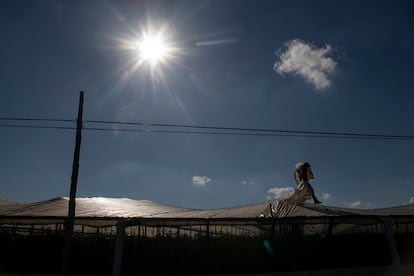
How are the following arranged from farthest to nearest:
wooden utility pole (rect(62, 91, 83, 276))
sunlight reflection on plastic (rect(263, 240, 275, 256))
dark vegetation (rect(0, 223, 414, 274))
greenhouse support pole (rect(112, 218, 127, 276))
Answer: sunlight reflection on plastic (rect(263, 240, 275, 256))
dark vegetation (rect(0, 223, 414, 274))
greenhouse support pole (rect(112, 218, 127, 276))
wooden utility pole (rect(62, 91, 83, 276))

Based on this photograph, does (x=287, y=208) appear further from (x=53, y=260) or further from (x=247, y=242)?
(x=53, y=260)

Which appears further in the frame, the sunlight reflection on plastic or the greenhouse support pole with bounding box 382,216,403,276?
the sunlight reflection on plastic

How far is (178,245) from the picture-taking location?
12.0m

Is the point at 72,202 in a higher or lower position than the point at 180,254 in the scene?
higher

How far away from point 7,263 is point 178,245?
18.9ft

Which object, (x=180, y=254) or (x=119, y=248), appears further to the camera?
(x=180, y=254)

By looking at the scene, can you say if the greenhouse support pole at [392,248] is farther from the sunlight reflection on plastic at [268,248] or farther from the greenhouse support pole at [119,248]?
the greenhouse support pole at [119,248]

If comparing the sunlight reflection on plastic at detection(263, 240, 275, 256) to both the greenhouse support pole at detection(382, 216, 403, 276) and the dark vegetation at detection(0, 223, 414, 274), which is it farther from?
the greenhouse support pole at detection(382, 216, 403, 276)

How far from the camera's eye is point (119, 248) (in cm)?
1118

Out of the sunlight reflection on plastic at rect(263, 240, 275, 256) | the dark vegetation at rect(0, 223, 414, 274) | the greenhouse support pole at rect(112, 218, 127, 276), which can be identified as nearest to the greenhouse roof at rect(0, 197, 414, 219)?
the dark vegetation at rect(0, 223, 414, 274)

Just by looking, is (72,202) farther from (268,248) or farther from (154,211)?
(154,211)

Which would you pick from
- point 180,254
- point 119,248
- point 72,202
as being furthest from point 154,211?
point 72,202

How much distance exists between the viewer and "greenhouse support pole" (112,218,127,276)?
11086 millimetres

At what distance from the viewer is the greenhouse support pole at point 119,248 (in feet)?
36.4
